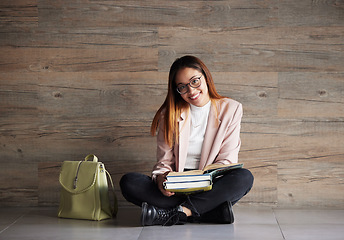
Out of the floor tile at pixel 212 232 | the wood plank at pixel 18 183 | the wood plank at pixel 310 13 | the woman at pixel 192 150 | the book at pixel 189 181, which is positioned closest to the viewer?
the floor tile at pixel 212 232

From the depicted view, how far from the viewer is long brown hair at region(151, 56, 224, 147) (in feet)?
7.31

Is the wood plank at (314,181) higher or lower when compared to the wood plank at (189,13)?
lower

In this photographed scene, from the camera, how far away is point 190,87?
2.20 m

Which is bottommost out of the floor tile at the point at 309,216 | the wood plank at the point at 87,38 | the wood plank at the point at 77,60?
the floor tile at the point at 309,216

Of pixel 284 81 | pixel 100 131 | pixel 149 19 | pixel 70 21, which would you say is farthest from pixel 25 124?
pixel 284 81

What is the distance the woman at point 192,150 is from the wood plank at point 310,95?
0.38 m

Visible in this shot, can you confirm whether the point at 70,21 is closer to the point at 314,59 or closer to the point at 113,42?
the point at 113,42

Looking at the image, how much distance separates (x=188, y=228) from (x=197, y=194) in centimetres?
17

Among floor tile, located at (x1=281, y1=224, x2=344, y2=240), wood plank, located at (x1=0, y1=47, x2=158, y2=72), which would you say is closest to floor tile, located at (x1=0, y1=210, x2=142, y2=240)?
floor tile, located at (x1=281, y1=224, x2=344, y2=240)

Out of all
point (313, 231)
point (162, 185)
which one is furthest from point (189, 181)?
point (313, 231)

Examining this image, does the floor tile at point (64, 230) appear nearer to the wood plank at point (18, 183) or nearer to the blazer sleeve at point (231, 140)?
the wood plank at point (18, 183)

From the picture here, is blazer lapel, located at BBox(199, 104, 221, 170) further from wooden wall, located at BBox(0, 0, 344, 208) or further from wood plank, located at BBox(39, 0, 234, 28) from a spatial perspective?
wood plank, located at BBox(39, 0, 234, 28)

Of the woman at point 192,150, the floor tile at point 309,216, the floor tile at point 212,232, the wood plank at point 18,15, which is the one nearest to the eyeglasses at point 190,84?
the woman at point 192,150

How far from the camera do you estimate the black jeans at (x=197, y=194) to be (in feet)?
6.98
